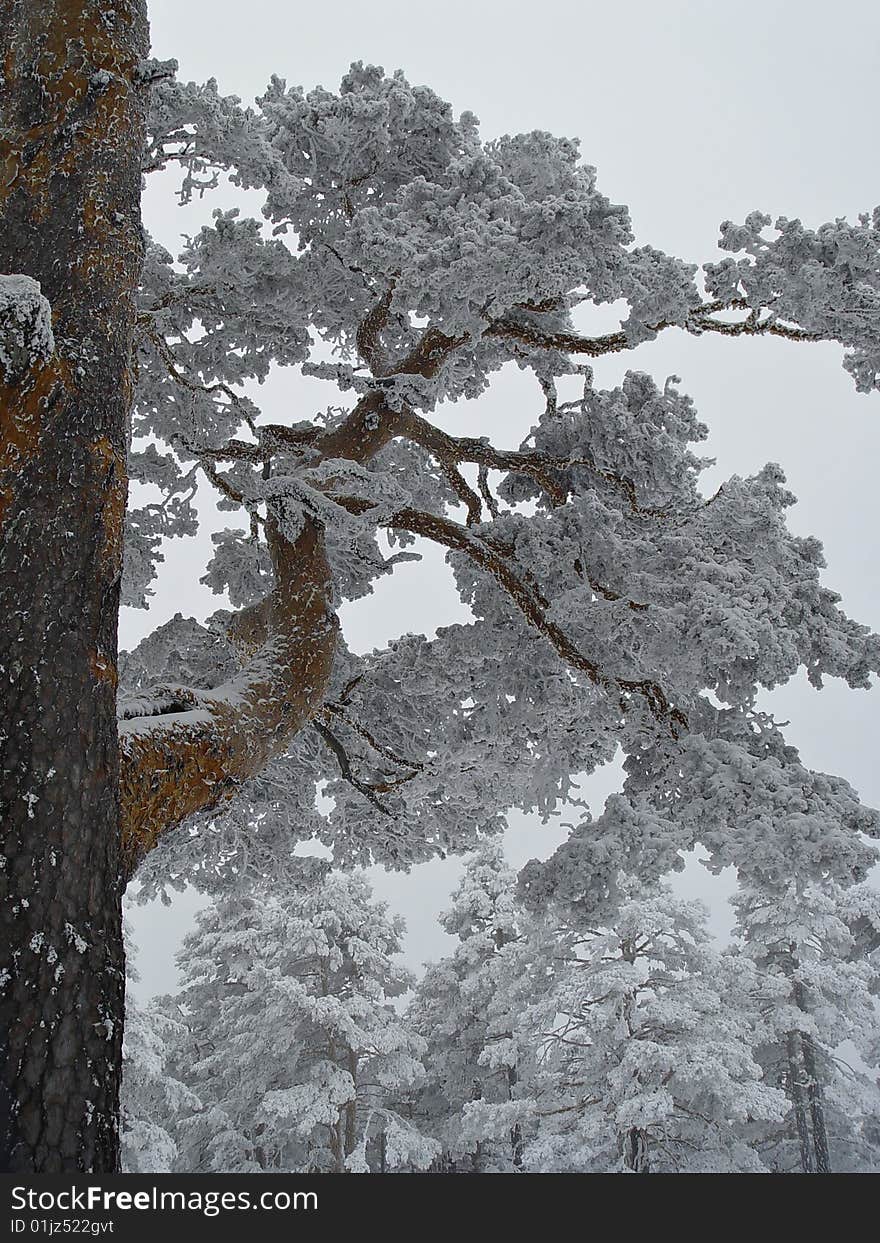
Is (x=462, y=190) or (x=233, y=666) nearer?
(x=462, y=190)

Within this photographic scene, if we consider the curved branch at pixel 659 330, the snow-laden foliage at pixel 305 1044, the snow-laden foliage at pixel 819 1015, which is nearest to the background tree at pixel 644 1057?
the snow-laden foliage at pixel 819 1015

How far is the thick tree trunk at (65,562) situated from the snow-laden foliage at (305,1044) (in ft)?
55.7

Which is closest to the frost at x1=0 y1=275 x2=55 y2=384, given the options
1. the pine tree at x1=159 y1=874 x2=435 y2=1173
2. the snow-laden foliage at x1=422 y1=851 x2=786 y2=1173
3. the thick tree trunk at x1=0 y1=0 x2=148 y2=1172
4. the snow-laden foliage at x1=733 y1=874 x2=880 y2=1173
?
the thick tree trunk at x1=0 y1=0 x2=148 y2=1172

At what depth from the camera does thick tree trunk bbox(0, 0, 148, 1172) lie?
2.12 m

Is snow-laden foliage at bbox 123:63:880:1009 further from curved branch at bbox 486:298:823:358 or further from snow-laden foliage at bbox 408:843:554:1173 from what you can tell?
snow-laden foliage at bbox 408:843:554:1173

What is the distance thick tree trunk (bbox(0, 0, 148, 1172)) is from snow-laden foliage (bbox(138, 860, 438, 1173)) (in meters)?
17.0

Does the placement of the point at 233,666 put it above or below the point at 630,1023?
above

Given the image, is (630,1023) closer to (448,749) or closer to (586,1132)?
(586,1132)

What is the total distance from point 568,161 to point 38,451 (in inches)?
155

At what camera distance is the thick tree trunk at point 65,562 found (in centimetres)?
212

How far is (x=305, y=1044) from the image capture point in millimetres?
20031

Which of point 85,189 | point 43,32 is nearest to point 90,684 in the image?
point 85,189

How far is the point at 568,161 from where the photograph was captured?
528 centimetres

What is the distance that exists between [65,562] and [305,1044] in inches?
792
